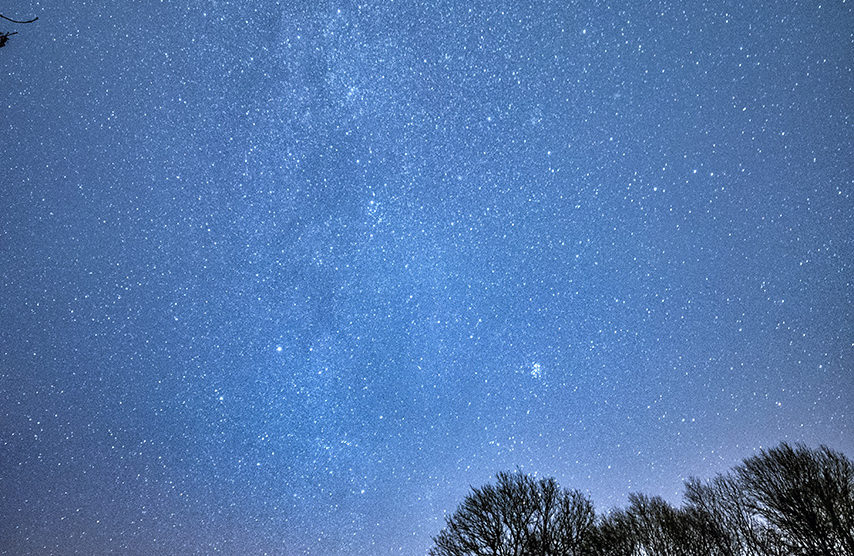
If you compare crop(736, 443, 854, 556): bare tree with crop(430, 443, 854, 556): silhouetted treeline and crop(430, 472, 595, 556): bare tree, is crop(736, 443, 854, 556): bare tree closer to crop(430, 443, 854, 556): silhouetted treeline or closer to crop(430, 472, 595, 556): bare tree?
crop(430, 443, 854, 556): silhouetted treeline

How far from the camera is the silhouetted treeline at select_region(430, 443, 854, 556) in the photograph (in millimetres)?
17891

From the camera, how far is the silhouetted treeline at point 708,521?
1789cm

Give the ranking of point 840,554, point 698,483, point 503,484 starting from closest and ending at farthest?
point 840,554
point 503,484
point 698,483

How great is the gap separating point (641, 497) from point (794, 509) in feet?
26.2

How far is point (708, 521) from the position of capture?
2111 centimetres

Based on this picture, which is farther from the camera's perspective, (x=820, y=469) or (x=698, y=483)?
(x=698, y=483)

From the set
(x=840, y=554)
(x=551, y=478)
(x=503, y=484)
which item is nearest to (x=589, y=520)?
(x=551, y=478)

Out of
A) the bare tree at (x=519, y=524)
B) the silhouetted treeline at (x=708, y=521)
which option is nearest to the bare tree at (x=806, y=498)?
the silhouetted treeline at (x=708, y=521)

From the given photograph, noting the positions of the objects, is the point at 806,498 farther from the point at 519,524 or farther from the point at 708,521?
the point at 519,524

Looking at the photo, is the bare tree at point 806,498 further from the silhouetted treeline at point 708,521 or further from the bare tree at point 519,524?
the bare tree at point 519,524

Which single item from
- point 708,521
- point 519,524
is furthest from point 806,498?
point 519,524

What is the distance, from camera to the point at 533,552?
18391 millimetres

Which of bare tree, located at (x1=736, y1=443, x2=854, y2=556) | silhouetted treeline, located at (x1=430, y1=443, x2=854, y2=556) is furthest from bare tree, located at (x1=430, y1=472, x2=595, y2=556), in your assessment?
bare tree, located at (x1=736, y1=443, x2=854, y2=556)

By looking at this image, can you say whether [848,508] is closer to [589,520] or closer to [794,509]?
[794,509]
